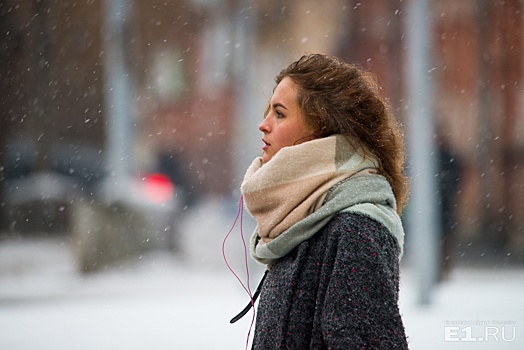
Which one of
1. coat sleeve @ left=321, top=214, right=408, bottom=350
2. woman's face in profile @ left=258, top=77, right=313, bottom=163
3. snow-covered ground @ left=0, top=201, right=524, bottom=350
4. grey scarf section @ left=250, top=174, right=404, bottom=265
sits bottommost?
snow-covered ground @ left=0, top=201, right=524, bottom=350

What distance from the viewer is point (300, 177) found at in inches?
80.0

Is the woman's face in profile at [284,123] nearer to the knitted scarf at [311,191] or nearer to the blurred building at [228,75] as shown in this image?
the knitted scarf at [311,191]

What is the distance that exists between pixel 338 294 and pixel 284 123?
51 centimetres

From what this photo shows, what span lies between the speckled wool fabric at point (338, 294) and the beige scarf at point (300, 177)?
76 mm

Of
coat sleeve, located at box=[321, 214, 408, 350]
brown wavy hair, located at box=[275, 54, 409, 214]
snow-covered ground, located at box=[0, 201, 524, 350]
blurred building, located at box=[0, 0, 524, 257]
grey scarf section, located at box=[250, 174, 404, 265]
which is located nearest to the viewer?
coat sleeve, located at box=[321, 214, 408, 350]

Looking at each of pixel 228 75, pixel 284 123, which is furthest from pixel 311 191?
pixel 228 75

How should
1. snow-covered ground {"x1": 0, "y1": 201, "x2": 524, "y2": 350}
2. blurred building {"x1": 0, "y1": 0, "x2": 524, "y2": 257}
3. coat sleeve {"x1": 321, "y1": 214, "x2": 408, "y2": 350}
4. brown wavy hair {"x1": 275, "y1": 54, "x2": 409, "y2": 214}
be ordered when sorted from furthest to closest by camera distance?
blurred building {"x1": 0, "y1": 0, "x2": 524, "y2": 257}, snow-covered ground {"x1": 0, "y1": 201, "x2": 524, "y2": 350}, brown wavy hair {"x1": 275, "y1": 54, "x2": 409, "y2": 214}, coat sleeve {"x1": 321, "y1": 214, "x2": 408, "y2": 350}

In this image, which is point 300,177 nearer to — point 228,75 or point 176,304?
point 176,304

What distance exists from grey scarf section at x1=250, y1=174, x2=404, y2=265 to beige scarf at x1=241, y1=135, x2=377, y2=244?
0.9 inches

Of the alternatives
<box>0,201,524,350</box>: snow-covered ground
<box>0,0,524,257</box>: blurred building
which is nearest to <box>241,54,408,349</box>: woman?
<box>0,201,524,350</box>: snow-covered ground

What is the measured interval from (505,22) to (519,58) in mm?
658

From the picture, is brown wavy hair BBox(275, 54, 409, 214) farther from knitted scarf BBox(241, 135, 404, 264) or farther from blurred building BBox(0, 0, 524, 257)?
blurred building BBox(0, 0, 524, 257)

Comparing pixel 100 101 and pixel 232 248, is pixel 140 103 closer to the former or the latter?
pixel 100 101

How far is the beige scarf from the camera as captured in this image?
202cm
